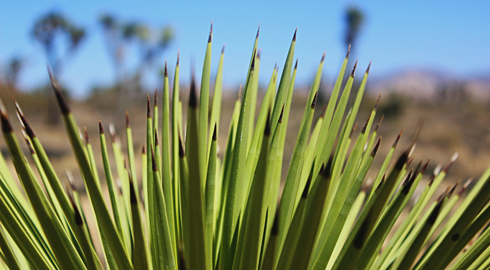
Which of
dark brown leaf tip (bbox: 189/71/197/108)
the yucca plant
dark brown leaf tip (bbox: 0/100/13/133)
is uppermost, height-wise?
dark brown leaf tip (bbox: 189/71/197/108)

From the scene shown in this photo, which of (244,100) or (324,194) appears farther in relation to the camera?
(244,100)

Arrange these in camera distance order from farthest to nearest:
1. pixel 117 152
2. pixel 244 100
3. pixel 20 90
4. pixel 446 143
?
pixel 20 90
pixel 446 143
pixel 117 152
pixel 244 100

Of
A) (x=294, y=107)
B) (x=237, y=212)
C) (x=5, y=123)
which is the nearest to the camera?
(x=5, y=123)

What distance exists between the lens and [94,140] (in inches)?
548

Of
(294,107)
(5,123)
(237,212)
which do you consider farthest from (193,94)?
(294,107)

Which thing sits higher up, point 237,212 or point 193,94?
point 193,94

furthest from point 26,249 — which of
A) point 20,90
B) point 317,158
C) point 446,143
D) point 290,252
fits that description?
point 20,90

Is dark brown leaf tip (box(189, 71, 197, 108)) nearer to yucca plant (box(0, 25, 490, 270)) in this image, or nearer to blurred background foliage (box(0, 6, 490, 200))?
yucca plant (box(0, 25, 490, 270))

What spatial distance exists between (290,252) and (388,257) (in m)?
0.54

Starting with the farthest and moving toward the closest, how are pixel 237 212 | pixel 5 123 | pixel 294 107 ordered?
pixel 294 107
pixel 237 212
pixel 5 123

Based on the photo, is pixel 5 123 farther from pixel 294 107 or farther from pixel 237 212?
pixel 294 107

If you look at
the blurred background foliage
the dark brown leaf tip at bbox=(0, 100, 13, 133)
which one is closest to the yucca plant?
the dark brown leaf tip at bbox=(0, 100, 13, 133)

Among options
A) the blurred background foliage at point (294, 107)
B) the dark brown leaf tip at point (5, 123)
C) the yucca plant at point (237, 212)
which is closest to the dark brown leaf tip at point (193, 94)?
the yucca plant at point (237, 212)

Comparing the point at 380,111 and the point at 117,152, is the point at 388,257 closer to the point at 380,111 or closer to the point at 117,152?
the point at 117,152
